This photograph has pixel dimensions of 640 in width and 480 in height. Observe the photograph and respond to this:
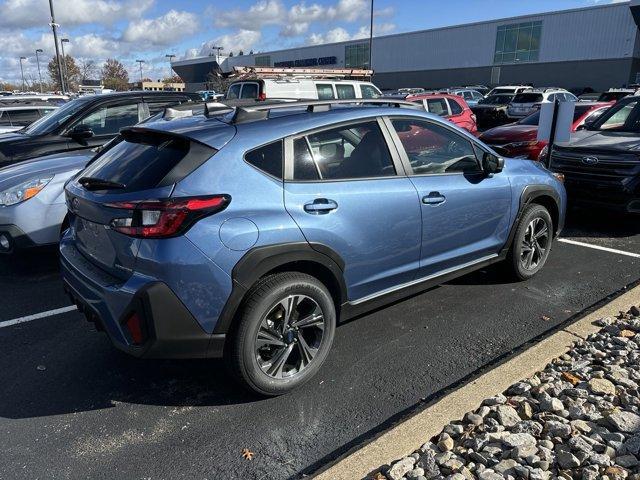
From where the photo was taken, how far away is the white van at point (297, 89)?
40.3 feet

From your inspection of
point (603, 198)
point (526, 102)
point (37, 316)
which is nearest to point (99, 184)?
point (37, 316)

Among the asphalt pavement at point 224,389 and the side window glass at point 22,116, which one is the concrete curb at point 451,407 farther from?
the side window glass at point 22,116

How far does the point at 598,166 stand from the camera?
21.6ft

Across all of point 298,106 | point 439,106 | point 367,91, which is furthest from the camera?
point 367,91

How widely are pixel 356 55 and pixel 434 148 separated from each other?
66381 millimetres

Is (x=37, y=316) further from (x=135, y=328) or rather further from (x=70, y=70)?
(x=70, y=70)

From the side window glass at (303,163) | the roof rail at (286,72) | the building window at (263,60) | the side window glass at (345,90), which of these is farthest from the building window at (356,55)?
the side window glass at (303,163)

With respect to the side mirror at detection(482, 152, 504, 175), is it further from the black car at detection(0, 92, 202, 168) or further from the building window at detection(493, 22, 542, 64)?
the building window at detection(493, 22, 542, 64)

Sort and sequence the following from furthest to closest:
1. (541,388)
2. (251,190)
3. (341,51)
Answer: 1. (341,51)
2. (541,388)
3. (251,190)

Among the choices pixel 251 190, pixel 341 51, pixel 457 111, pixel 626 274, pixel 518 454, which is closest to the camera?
pixel 518 454

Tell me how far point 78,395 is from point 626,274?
5.02 metres

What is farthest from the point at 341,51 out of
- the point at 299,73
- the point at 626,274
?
the point at 626,274

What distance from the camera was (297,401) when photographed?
10.2 ft

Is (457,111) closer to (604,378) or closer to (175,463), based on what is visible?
(604,378)
